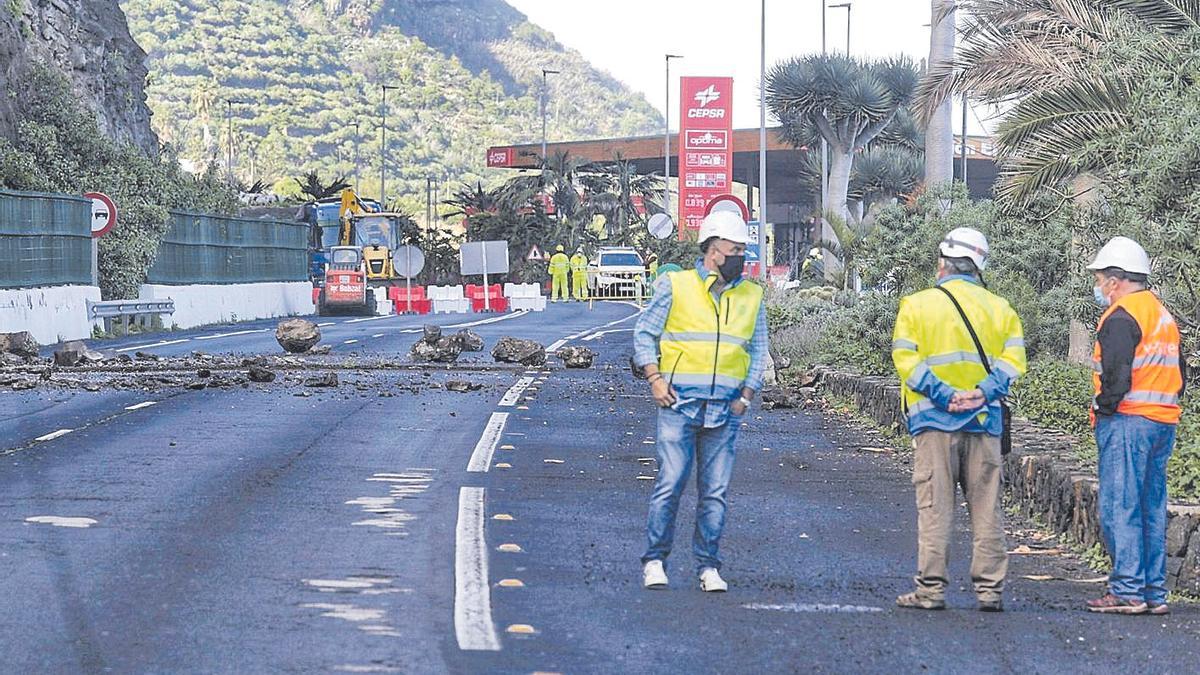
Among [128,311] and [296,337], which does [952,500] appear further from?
[128,311]

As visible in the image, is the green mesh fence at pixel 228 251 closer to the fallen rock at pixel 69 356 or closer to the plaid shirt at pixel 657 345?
the fallen rock at pixel 69 356

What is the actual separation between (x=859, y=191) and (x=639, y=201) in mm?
31565

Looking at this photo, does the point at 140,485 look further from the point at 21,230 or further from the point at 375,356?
the point at 21,230

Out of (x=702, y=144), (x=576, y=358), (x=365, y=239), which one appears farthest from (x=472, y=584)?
(x=702, y=144)

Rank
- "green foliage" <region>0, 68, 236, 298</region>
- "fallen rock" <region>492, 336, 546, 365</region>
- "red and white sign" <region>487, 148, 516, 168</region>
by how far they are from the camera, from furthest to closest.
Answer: "red and white sign" <region>487, 148, 516, 168</region> < "green foliage" <region>0, 68, 236, 298</region> < "fallen rock" <region>492, 336, 546, 365</region>

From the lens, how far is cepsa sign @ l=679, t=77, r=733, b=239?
6725 cm

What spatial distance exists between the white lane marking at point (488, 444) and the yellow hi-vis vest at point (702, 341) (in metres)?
4.75

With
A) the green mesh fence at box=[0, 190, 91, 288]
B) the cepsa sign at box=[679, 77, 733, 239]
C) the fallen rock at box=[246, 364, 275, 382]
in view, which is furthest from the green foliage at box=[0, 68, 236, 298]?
the cepsa sign at box=[679, 77, 733, 239]

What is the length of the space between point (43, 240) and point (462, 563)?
2691 cm

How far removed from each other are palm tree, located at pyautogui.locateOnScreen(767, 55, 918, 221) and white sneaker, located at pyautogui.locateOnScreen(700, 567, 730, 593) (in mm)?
44194

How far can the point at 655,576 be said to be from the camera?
8883mm

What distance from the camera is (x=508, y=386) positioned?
21781 millimetres

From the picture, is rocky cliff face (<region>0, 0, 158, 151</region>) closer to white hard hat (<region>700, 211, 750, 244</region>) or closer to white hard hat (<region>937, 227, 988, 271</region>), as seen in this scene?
white hard hat (<region>700, 211, 750, 244</region>)

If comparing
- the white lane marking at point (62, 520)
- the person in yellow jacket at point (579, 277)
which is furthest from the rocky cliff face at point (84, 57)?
the white lane marking at point (62, 520)
